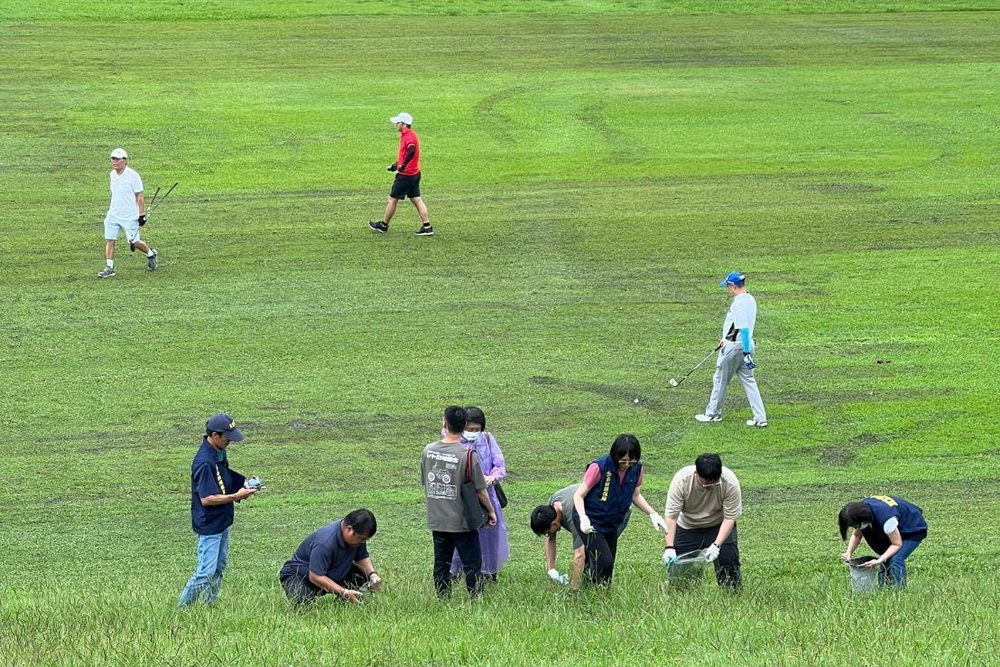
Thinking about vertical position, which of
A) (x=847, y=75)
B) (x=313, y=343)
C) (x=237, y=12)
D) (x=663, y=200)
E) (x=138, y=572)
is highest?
(x=237, y=12)

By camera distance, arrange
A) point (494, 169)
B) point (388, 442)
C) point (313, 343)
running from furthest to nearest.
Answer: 1. point (494, 169)
2. point (313, 343)
3. point (388, 442)

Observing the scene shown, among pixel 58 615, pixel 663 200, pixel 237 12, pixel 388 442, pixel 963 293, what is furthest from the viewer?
pixel 237 12

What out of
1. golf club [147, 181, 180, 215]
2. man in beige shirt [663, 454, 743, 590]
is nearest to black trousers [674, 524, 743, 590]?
man in beige shirt [663, 454, 743, 590]

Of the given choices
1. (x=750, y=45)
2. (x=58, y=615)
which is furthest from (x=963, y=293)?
(x=750, y=45)

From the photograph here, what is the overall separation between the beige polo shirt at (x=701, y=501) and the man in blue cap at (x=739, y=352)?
173 inches

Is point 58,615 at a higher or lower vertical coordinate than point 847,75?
lower

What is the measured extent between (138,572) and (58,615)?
6.36 feet

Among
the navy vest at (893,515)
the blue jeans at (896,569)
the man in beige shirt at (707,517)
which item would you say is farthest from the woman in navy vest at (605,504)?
the blue jeans at (896,569)

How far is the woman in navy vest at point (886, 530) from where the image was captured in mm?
9828

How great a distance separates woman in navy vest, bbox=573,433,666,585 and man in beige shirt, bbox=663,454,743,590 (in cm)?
21

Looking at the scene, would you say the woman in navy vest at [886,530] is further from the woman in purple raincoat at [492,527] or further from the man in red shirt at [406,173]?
the man in red shirt at [406,173]

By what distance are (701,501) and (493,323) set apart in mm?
7615

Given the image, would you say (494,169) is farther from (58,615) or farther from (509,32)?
(58,615)

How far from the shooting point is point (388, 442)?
14383 millimetres
